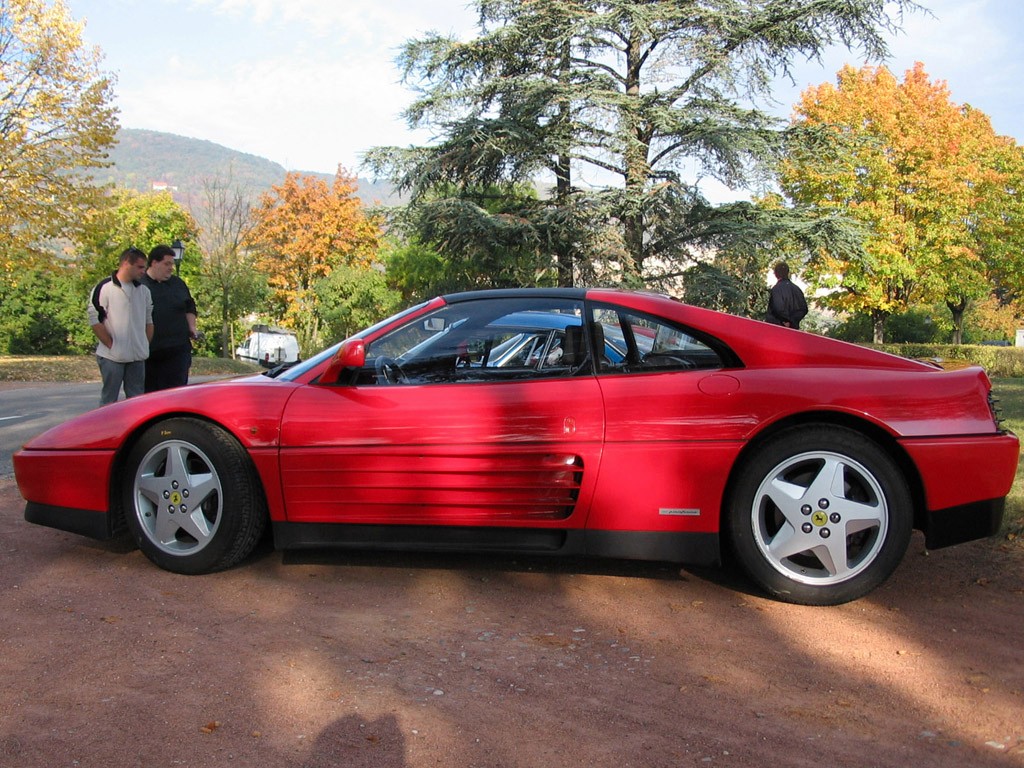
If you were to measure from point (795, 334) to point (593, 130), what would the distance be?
58.1 feet

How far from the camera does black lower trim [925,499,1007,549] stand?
3.71 metres

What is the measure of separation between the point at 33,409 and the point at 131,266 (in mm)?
6953

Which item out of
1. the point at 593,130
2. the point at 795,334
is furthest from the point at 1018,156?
the point at 795,334

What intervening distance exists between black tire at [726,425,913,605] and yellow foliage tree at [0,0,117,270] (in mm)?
21605

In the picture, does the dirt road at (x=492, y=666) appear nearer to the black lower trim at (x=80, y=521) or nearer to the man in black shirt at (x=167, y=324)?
the black lower trim at (x=80, y=521)

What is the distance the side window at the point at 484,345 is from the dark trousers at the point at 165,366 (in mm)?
3292

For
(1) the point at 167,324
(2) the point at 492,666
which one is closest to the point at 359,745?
(2) the point at 492,666

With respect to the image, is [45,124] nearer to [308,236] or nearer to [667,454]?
A: [667,454]

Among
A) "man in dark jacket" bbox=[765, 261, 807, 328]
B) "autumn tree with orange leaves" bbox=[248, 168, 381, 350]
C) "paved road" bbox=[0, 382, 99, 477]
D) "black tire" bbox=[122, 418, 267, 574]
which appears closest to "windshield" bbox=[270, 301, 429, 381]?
"black tire" bbox=[122, 418, 267, 574]

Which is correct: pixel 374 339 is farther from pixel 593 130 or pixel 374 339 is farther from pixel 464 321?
pixel 593 130

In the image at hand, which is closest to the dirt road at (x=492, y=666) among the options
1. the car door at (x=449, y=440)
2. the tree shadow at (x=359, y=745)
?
the tree shadow at (x=359, y=745)

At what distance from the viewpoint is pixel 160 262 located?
6.74 meters

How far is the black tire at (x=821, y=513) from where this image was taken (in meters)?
3.71

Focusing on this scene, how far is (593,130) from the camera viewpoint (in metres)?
20.8
